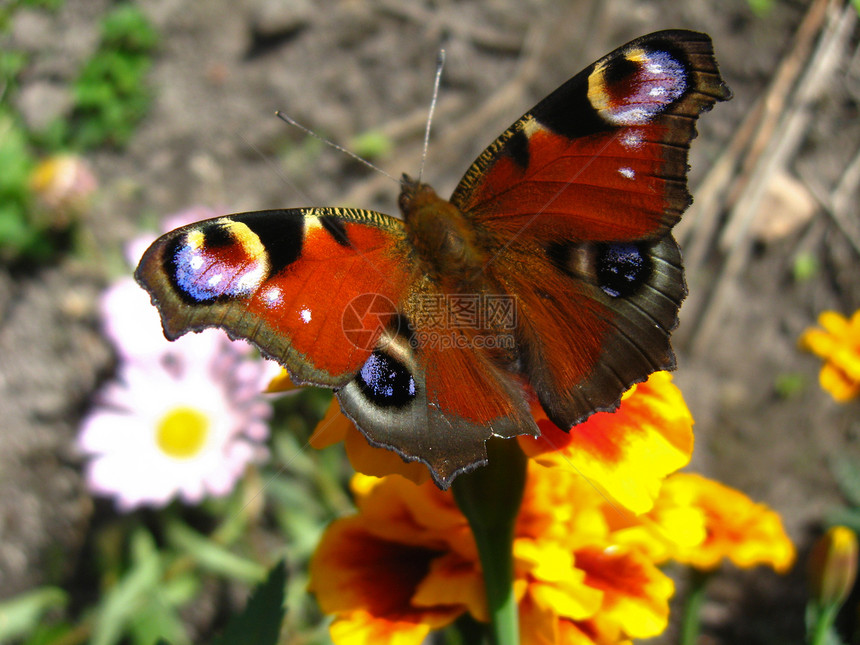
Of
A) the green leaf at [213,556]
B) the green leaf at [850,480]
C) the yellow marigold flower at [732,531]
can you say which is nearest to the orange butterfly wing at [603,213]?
the yellow marigold flower at [732,531]

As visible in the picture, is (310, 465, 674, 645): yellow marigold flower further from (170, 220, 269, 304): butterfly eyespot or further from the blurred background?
the blurred background

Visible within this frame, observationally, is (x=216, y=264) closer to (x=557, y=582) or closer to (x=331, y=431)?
(x=331, y=431)

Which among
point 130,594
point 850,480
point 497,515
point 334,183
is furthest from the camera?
point 334,183

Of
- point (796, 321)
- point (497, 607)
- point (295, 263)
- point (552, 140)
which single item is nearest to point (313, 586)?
point (497, 607)

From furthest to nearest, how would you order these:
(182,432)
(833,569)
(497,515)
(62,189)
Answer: (62,189) < (182,432) < (833,569) < (497,515)

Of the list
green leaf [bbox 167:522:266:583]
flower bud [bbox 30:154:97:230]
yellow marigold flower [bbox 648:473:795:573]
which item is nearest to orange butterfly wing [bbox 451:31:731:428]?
yellow marigold flower [bbox 648:473:795:573]

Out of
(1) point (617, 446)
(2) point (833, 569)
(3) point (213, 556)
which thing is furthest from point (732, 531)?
(3) point (213, 556)

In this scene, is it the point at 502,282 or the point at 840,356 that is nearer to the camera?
the point at 502,282
